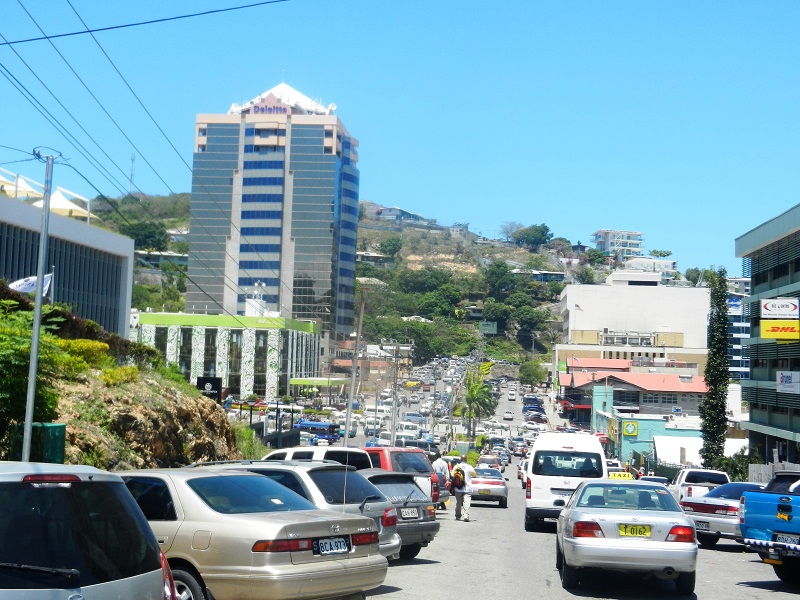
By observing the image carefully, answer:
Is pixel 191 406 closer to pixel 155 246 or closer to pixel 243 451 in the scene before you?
pixel 243 451

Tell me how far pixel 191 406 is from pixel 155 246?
6288 inches

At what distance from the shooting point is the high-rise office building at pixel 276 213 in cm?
13550

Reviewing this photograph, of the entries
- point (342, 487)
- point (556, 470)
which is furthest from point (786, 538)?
point (556, 470)

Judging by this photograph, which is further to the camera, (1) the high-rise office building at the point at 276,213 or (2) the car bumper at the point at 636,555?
(1) the high-rise office building at the point at 276,213

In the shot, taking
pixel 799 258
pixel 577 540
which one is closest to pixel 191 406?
pixel 577 540

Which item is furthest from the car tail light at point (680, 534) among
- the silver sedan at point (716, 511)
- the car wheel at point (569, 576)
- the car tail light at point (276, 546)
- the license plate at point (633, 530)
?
the silver sedan at point (716, 511)

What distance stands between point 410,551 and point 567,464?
300 inches

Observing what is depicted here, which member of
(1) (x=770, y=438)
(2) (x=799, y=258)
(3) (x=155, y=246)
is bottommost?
(1) (x=770, y=438)

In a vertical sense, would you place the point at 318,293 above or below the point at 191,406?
above

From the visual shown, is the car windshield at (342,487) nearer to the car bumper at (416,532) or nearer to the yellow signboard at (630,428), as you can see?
the car bumper at (416,532)

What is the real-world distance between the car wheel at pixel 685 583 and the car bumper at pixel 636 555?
19cm

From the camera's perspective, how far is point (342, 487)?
11641 millimetres

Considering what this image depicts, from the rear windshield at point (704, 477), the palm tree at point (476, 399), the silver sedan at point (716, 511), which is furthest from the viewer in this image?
the palm tree at point (476, 399)

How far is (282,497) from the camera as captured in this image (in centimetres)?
927
